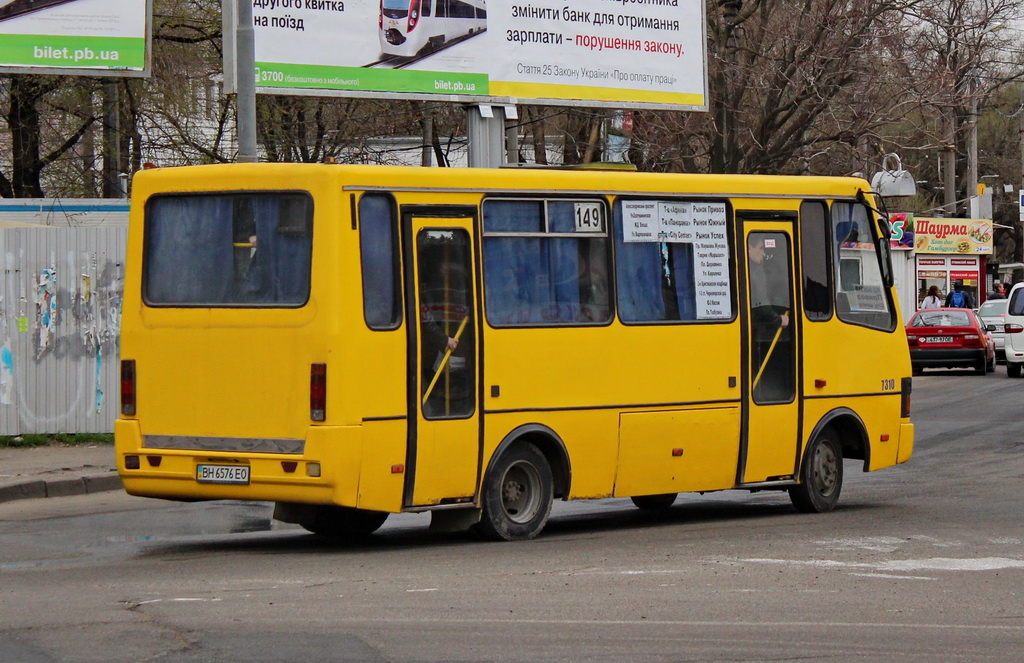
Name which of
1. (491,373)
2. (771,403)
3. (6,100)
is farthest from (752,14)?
(491,373)

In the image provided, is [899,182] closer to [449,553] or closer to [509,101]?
[509,101]

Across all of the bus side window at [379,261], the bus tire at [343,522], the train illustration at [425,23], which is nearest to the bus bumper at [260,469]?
the bus side window at [379,261]

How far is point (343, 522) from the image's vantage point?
1191cm

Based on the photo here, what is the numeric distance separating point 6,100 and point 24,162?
126 centimetres

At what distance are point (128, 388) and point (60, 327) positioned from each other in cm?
809

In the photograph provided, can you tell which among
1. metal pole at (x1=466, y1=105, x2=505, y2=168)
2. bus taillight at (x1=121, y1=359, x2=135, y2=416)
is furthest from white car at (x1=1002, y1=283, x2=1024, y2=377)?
bus taillight at (x1=121, y1=359, x2=135, y2=416)

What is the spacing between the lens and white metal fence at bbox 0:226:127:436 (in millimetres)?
18406

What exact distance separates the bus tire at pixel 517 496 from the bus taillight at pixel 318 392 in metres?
1.43

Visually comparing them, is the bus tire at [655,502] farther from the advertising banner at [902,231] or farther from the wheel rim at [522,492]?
the advertising banner at [902,231]

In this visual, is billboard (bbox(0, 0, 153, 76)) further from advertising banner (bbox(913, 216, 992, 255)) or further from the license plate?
advertising banner (bbox(913, 216, 992, 255))

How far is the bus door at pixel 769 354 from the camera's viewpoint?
12781 mm

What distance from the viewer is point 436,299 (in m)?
10.8

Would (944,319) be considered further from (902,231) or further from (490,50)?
(490,50)

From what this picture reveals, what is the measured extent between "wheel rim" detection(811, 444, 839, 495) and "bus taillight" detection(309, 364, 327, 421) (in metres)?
4.93
